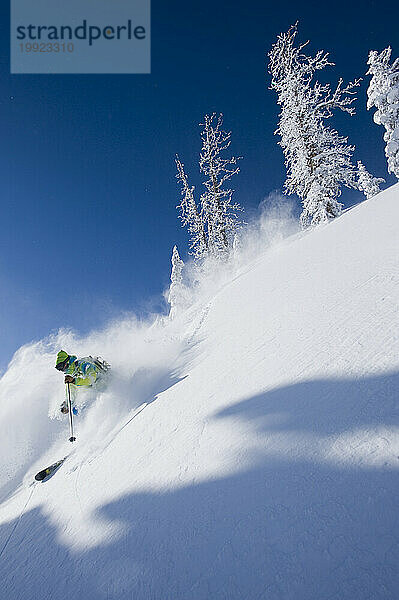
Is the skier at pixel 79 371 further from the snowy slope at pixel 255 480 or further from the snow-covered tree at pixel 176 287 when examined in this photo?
the snow-covered tree at pixel 176 287

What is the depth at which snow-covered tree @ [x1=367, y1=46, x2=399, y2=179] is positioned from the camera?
17578 millimetres

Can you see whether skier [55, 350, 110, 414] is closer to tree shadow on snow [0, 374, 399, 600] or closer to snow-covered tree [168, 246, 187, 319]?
tree shadow on snow [0, 374, 399, 600]

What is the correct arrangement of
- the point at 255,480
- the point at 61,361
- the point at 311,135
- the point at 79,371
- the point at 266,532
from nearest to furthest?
the point at 266,532, the point at 255,480, the point at 79,371, the point at 61,361, the point at 311,135

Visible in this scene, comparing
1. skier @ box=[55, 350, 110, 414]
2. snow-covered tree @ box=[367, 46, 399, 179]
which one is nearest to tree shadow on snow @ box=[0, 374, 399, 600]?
skier @ box=[55, 350, 110, 414]

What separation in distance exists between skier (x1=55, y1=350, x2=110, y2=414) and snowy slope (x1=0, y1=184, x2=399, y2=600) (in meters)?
2.51

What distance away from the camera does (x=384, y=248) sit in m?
5.41

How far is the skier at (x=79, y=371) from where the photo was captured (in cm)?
761

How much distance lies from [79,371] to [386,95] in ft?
80.3

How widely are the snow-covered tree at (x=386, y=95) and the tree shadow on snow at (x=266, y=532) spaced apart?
921 inches

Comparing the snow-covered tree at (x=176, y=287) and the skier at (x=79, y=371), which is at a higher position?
the snow-covered tree at (x=176, y=287)

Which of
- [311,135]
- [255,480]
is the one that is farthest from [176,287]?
[255,480]

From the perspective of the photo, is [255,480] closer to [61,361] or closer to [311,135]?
[61,361]

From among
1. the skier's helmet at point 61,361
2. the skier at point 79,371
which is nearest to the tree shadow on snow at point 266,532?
the skier at point 79,371

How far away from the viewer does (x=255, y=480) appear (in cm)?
209
